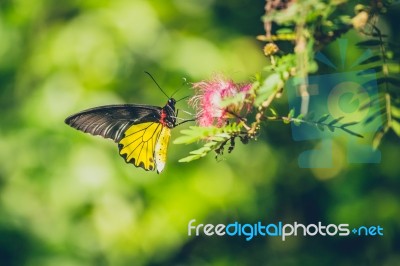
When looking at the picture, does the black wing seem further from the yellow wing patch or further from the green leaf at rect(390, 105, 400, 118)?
the green leaf at rect(390, 105, 400, 118)

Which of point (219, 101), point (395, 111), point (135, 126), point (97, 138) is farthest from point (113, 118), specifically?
point (395, 111)

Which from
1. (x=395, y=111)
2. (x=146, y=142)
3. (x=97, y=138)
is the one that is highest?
(x=97, y=138)

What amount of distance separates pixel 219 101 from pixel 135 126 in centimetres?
64

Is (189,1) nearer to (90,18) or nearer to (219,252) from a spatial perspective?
(90,18)

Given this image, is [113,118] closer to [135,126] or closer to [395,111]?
[135,126]

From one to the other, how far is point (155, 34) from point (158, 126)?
376 millimetres

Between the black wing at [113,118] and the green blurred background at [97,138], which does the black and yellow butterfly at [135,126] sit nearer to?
the black wing at [113,118]

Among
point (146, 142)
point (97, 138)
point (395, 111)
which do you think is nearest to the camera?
point (395, 111)

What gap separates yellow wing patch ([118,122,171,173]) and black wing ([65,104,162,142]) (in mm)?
14

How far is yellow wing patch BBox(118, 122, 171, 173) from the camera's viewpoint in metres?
1.21

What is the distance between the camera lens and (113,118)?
47.8 inches

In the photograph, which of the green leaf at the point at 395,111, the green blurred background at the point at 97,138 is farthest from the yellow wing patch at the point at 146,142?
the green leaf at the point at 395,111

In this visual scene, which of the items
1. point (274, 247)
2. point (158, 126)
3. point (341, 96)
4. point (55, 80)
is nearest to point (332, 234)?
point (274, 247)

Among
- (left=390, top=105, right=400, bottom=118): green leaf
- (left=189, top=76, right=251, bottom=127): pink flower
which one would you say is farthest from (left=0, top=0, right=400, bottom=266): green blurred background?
(left=390, top=105, right=400, bottom=118): green leaf
